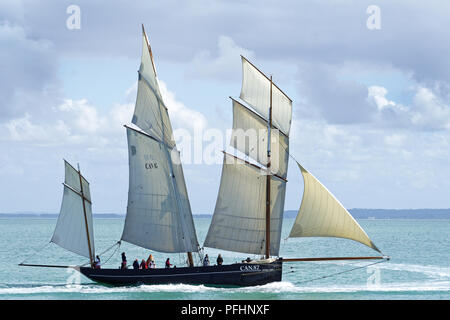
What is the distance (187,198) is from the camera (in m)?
53.1

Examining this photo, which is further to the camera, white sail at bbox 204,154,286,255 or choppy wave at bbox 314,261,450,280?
choppy wave at bbox 314,261,450,280

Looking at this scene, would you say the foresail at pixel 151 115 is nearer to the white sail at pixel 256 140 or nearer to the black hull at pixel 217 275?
the white sail at pixel 256 140

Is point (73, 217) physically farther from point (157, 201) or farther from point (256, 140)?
point (256, 140)

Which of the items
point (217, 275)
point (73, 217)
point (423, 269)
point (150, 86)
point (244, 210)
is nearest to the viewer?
point (217, 275)

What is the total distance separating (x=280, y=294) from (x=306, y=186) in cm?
779

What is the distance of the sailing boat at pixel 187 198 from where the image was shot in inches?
2035

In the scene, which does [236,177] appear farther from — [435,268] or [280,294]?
[435,268]

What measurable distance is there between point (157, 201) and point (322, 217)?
39.8ft

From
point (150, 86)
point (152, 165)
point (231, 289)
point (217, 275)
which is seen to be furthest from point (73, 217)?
point (231, 289)

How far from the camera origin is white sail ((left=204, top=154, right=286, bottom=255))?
2037 inches

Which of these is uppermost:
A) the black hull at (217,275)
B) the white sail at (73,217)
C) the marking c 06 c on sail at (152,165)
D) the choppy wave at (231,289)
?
the marking c 06 c on sail at (152,165)

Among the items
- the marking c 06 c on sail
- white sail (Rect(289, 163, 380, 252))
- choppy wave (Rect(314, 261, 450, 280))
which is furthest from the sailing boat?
choppy wave (Rect(314, 261, 450, 280))

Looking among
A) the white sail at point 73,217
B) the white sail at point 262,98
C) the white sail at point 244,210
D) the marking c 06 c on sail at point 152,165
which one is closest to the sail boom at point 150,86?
the marking c 06 c on sail at point 152,165

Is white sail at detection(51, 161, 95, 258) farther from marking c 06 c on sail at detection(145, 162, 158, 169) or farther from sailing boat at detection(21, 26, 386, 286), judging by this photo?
marking c 06 c on sail at detection(145, 162, 158, 169)
